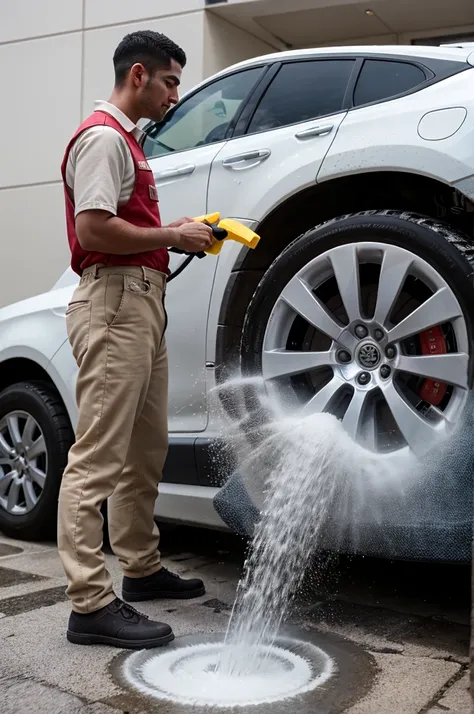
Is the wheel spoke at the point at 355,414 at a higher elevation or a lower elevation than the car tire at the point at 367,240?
lower

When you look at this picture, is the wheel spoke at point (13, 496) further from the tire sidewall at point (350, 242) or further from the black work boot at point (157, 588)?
the tire sidewall at point (350, 242)

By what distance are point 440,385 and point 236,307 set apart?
860 mm

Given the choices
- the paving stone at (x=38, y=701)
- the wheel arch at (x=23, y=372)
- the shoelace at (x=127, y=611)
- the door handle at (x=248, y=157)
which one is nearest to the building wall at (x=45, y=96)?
the wheel arch at (x=23, y=372)

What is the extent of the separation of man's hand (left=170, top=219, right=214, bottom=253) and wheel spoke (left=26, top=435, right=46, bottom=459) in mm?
1551

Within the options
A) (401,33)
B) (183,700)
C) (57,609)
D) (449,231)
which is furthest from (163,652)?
(401,33)

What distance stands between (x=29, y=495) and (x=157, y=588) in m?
1.20

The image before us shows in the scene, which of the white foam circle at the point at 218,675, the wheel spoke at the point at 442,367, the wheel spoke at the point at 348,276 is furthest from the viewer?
the wheel spoke at the point at 348,276

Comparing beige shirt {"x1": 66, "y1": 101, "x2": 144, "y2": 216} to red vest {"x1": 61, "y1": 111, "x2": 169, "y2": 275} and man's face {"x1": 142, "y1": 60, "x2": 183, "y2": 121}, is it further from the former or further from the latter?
man's face {"x1": 142, "y1": 60, "x2": 183, "y2": 121}

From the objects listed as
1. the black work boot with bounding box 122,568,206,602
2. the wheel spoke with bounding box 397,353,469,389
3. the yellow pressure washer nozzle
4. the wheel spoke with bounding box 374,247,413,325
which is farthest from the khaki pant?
the wheel spoke with bounding box 397,353,469,389

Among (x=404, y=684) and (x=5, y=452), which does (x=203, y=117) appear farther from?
(x=404, y=684)

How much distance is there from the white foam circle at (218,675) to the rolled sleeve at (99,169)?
4.44 feet

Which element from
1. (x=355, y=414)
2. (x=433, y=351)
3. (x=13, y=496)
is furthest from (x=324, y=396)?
(x=13, y=496)

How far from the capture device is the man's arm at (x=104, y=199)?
265 centimetres

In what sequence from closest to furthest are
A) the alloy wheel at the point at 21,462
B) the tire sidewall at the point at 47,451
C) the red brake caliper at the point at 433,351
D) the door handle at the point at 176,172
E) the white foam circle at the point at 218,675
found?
the white foam circle at the point at 218,675 < the red brake caliper at the point at 433,351 < the door handle at the point at 176,172 < the tire sidewall at the point at 47,451 < the alloy wheel at the point at 21,462
